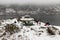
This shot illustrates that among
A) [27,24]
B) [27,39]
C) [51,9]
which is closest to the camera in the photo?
[27,39]

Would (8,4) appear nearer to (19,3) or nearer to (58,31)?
(19,3)

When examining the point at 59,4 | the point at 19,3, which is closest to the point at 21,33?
the point at 59,4

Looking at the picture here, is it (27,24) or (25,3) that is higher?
(27,24)

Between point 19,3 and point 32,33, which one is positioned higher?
point 32,33

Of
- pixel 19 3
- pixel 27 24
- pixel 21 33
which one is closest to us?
pixel 21 33

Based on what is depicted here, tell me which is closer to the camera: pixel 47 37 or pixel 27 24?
pixel 47 37

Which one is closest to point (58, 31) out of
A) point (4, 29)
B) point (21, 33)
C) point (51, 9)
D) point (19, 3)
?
point (21, 33)

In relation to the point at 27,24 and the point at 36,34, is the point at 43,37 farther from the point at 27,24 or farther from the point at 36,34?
the point at 27,24

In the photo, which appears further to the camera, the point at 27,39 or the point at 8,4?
the point at 8,4

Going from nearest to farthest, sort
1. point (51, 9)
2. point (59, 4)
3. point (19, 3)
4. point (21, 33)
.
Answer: point (21, 33), point (51, 9), point (59, 4), point (19, 3)
